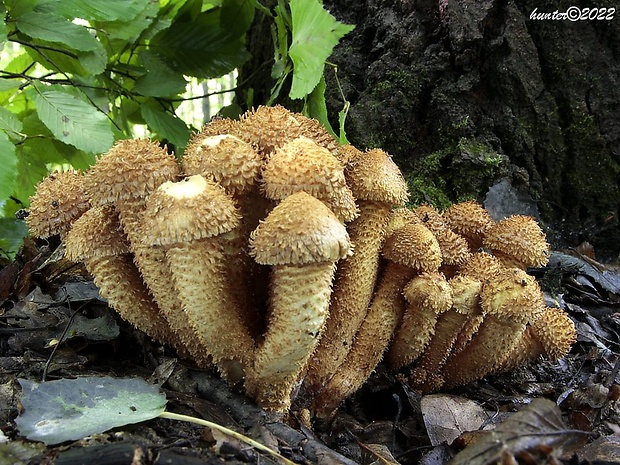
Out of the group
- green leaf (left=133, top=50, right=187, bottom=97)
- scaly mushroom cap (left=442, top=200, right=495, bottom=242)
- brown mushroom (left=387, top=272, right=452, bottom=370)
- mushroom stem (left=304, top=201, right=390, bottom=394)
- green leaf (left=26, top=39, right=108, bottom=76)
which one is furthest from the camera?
green leaf (left=133, top=50, right=187, bottom=97)

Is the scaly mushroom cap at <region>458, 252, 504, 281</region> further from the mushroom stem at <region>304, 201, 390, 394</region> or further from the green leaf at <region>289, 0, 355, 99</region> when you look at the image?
the green leaf at <region>289, 0, 355, 99</region>

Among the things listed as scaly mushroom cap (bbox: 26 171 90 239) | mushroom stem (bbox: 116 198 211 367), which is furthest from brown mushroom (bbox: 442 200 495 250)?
scaly mushroom cap (bbox: 26 171 90 239)

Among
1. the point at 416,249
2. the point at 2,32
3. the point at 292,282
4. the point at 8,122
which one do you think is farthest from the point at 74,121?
the point at 416,249

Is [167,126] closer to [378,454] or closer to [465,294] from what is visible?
[465,294]

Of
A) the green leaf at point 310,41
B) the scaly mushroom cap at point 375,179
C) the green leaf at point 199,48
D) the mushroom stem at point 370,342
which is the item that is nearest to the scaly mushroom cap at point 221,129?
the scaly mushroom cap at point 375,179

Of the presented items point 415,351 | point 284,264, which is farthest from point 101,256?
point 415,351

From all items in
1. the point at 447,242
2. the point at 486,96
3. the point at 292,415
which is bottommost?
the point at 292,415

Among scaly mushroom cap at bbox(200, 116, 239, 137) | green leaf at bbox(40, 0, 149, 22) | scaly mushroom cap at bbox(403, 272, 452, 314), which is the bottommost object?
scaly mushroom cap at bbox(403, 272, 452, 314)
